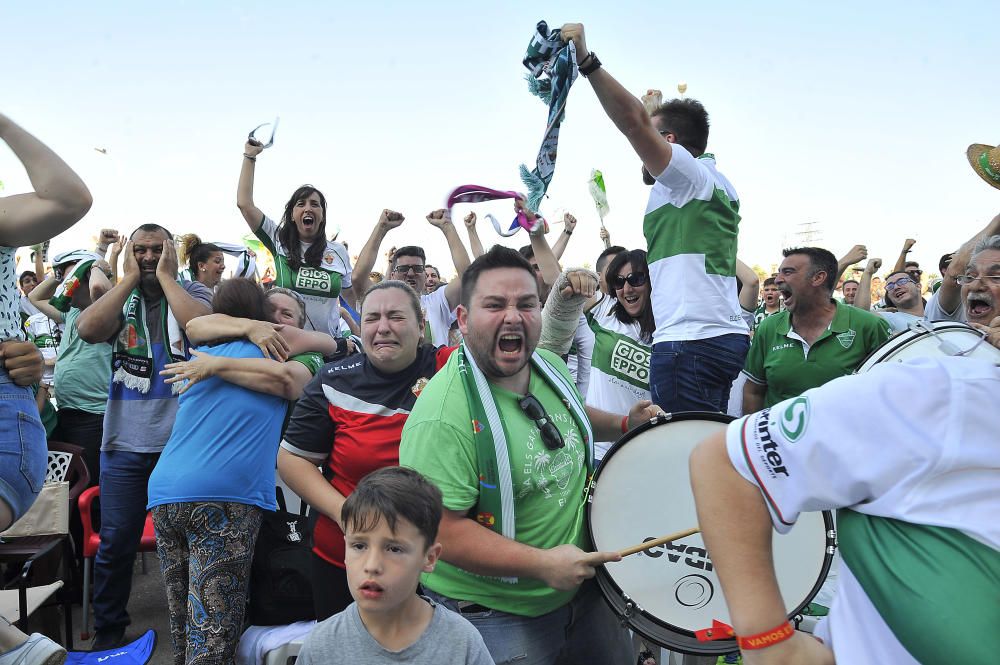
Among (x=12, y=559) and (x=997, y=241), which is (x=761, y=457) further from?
(x=12, y=559)

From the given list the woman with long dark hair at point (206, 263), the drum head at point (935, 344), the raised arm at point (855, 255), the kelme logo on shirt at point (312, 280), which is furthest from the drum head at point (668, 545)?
the raised arm at point (855, 255)

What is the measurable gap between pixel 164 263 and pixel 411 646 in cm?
296

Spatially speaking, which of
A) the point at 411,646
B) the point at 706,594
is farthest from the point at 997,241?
the point at 411,646

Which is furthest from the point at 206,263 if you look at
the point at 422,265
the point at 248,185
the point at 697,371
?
the point at 697,371

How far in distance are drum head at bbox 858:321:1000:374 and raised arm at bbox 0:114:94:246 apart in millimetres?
2344

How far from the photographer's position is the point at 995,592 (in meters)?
1.18

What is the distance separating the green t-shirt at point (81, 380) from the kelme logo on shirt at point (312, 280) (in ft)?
4.97

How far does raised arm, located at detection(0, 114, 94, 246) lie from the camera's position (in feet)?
7.68

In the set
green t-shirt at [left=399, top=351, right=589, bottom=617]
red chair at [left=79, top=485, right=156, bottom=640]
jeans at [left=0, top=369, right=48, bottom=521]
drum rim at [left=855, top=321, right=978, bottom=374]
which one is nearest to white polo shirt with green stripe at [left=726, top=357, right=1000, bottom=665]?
drum rim at [left=855, top=321, right=978, bottom=374]

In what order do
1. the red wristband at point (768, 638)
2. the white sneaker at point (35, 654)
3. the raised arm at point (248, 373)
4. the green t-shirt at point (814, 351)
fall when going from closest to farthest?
the red wristband at point (768, 638)
the white sneaker at point (35, 654)
the raised arm at point (248, 373)
the green t-shirt at point (814, 351)

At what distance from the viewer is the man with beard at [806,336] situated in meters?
4.77

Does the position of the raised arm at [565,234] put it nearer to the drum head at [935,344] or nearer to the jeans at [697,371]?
the jeans at [697,371]

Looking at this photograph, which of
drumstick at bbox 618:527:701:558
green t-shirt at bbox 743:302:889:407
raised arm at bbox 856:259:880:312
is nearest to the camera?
drumstick at bbox 618:527:701:558

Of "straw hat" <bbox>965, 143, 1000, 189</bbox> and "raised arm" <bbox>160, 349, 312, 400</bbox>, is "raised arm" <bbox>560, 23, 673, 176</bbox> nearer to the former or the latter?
"straw hat" <bbox>965, 143, 1000, 189</bbox>
